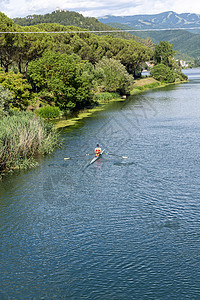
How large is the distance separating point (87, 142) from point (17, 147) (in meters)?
15.2

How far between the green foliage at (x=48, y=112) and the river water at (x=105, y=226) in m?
23.3

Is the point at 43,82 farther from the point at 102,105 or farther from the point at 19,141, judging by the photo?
the point at 19,141

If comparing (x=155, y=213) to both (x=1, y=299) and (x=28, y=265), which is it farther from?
(x=1, y=299)

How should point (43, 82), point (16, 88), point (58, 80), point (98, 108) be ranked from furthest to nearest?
1. point (98, 108)
2. point (43, 82)
3. point (58, 80)
4. point (16, 88)

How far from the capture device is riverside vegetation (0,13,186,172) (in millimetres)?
43663

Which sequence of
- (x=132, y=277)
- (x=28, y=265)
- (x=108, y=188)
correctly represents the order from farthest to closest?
1. (x=108, y=188)
2. (x=28, y=265)
3. (x=132, y=277)

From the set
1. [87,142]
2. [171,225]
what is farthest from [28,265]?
[87,142]

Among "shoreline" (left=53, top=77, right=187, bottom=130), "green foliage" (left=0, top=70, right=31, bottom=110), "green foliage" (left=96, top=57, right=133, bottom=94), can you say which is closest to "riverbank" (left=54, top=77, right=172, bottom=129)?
"shoreline" (left=53, top=77, right=187, bottom=130)

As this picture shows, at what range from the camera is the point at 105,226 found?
1109 inches

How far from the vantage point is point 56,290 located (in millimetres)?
20812

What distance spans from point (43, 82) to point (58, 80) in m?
4.14

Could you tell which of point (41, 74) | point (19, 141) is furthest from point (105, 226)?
point (41, 74)

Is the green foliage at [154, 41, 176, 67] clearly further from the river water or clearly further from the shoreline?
the river water

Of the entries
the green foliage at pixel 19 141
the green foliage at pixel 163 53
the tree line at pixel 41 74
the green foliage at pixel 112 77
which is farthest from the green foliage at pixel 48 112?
the green foliage at pixel 163 53
